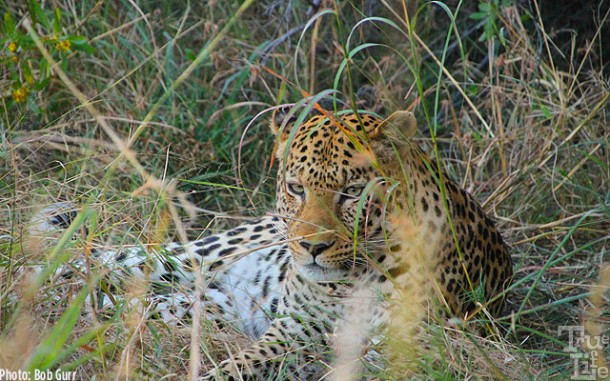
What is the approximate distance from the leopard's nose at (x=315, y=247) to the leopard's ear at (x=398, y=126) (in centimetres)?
54

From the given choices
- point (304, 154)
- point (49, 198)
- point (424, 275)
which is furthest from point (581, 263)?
point (49, 198)

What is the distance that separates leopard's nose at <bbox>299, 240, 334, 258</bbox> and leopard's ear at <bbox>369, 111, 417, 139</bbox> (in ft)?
1.76

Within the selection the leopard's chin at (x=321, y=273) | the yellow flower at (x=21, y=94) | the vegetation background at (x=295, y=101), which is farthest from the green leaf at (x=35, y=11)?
the leopard's chin at (x=321, y=273)

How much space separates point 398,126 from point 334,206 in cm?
47

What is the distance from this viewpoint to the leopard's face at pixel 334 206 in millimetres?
4395

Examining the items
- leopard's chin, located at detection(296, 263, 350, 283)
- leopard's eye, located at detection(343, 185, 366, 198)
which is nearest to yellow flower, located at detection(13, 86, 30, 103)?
leopard's chin, located at detection(296, 263, 350, 283)

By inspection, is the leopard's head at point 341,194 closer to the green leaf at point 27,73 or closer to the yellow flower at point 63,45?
the yellow flower at point 63,45

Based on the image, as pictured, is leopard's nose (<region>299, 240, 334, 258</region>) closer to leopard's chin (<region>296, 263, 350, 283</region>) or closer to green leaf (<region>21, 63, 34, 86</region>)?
leopard's chin (<region>296, 263, 350, 283</region>)

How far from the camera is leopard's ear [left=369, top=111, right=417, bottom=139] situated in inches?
174

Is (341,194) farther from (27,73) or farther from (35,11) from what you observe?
(27,73)

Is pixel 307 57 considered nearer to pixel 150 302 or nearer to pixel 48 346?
pixel 150 302

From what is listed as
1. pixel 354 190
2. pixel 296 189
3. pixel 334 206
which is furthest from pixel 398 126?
pixel 296 189

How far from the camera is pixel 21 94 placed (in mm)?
5793

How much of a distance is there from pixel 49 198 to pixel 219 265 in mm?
1513
